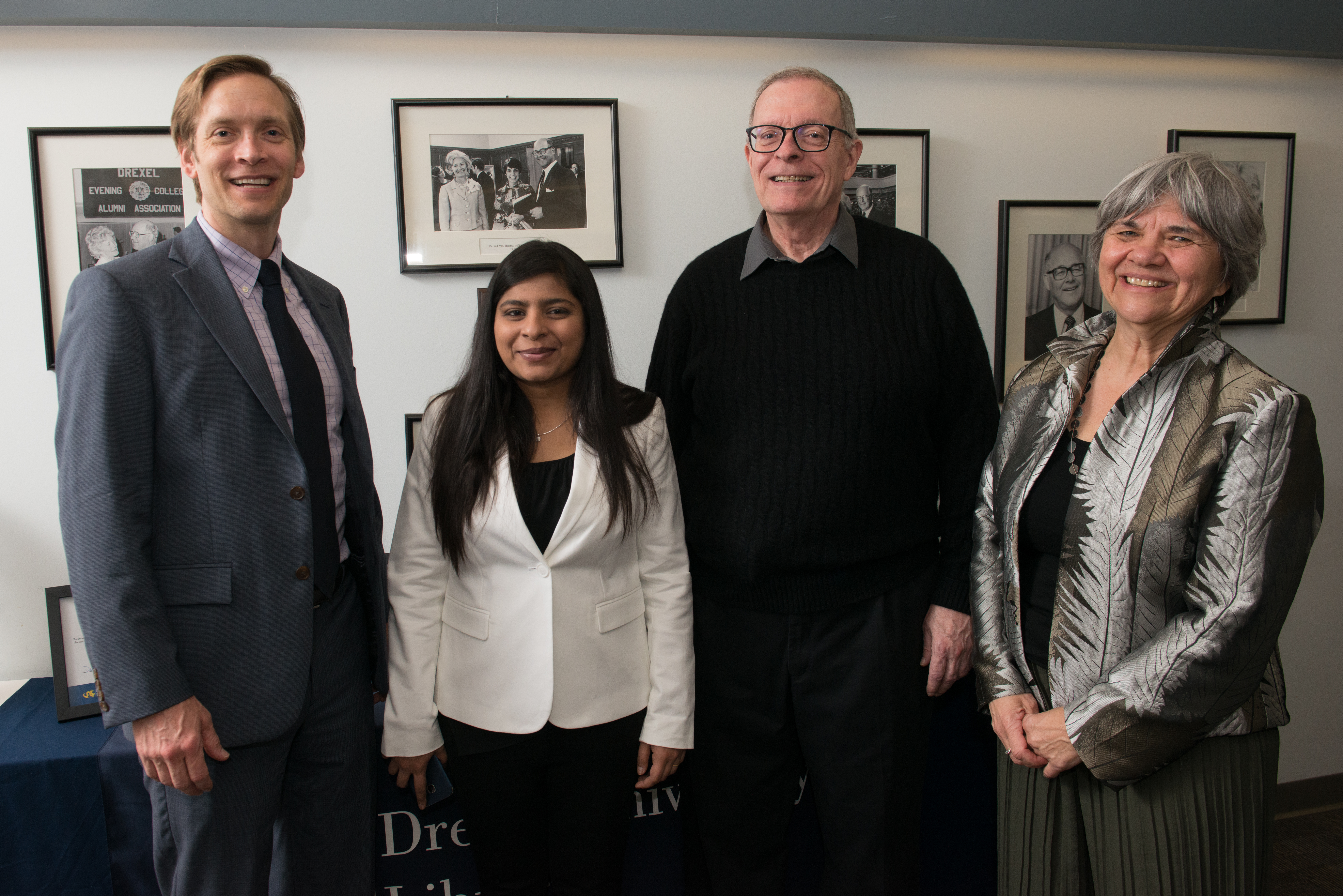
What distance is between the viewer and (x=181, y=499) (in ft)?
3.88

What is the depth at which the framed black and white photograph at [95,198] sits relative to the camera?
1.95 meters

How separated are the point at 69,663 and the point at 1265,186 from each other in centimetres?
365

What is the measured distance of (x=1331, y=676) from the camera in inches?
107

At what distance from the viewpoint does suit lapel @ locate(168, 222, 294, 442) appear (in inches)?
47.5

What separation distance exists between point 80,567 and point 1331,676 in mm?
3612

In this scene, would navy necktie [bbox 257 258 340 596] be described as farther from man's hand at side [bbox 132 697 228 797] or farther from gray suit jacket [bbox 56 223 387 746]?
man's hand at side [bbox 132 697 228 797]

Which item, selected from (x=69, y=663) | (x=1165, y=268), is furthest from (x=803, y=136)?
(x=69, y=663)

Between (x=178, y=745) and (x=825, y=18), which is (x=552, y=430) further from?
(x=825, y=18)

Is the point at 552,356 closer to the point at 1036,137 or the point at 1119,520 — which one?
the point at 1119,520

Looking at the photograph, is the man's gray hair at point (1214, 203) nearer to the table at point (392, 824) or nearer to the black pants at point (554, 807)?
the table at point (392, 824)

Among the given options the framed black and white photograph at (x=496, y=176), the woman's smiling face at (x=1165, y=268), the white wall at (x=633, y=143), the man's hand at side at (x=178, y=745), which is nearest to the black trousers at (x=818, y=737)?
the woman's smiling face at (x=1165, y=268)

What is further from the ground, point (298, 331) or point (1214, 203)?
point (1214, 203)

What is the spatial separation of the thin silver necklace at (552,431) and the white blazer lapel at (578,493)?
0.23ft

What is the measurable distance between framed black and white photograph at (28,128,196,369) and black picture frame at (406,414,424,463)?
75cm
